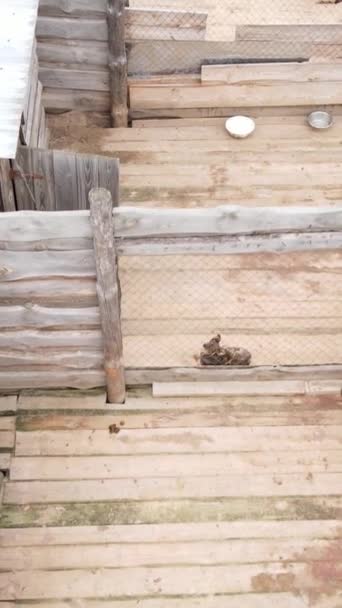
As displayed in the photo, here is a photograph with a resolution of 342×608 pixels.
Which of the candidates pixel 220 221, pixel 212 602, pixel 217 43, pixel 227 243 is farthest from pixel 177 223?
pixel 217 43

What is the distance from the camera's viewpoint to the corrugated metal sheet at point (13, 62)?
16.1ft

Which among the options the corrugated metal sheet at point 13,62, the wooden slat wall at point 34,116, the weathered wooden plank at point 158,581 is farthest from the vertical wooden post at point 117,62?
the weathered wooden plank at point 158,581

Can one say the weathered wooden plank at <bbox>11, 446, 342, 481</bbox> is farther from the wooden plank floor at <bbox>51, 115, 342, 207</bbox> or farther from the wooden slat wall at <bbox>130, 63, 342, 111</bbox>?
the wooden slat wall at <bbox>130, 63, 342, 111</bbox>

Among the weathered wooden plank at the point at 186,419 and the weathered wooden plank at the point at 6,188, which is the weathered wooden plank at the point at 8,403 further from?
the weathered wooden plank at the point at 6,188

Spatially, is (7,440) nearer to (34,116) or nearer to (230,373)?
(230,373)

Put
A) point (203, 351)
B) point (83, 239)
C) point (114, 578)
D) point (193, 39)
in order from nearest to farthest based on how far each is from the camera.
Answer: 1. point (83, 239)
2. point (114, 578)
3. point (203, 351)
4. point (193, 39)

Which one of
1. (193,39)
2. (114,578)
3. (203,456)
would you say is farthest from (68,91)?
(114,578)

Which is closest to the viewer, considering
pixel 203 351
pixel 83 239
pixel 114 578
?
pixel 83 239

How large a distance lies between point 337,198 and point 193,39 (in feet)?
7.36

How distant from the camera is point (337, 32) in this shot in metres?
7.58

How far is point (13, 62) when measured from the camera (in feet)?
17.7

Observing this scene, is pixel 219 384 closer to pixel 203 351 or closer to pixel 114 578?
pixel 203 351

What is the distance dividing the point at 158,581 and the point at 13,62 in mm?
3941

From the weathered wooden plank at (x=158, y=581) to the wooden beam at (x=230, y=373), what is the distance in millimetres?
1494
